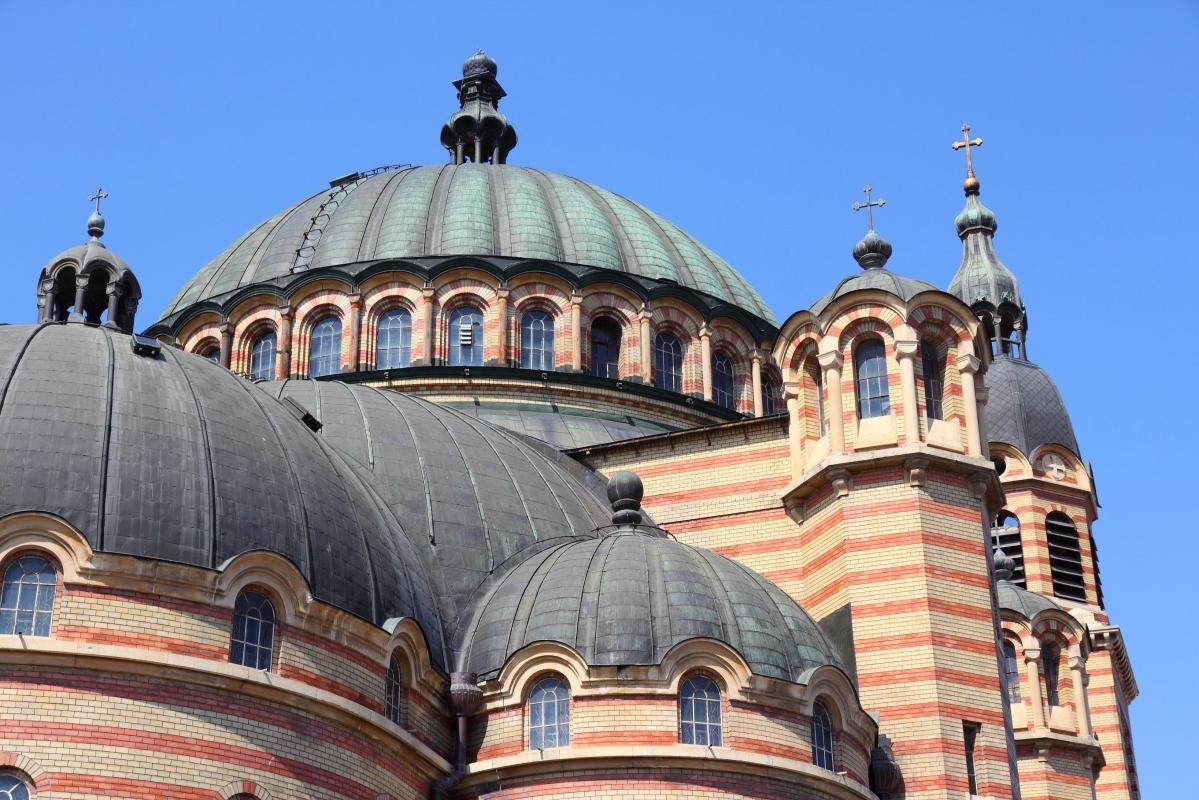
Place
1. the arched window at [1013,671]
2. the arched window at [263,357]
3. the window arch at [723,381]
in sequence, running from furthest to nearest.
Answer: the arched window at [1013,671], the window arch at [723,381], the arched window at [263,357]

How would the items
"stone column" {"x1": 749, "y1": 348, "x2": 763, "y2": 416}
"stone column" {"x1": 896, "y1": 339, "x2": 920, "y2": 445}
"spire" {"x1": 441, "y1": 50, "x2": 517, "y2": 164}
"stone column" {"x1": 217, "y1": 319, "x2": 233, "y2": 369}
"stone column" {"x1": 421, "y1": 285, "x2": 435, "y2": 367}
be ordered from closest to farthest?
"stone column" {"x1": 896, "y1": 339, "x2": 920, "y2": 445} < "stone column" {"x1": 421, "y1": 285, "x2": 435, "y2": 367} < "stone column" {"x1": 217, "y1": 319, "x2": 233, "y2": 369} < "stone column" {"x1": 749, "y1": 348, "x2": 763, "y2": 416} < "spire" {"x1": 441, "y1": 50, "x2": 517, "y2": 164}

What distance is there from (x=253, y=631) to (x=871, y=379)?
13926 mm

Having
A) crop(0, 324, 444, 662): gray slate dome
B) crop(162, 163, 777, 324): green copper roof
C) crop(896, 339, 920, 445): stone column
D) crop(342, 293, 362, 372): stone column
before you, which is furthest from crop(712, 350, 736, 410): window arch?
crop(0, 324, 444, 662): gray slate dome

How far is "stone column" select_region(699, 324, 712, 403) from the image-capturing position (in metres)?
45.7

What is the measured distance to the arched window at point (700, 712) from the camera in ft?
93.4

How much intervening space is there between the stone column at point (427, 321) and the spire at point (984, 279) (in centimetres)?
2075

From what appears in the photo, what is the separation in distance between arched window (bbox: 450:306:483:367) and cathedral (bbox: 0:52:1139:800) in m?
0.13

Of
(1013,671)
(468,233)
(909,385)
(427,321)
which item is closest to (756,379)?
(468,233)

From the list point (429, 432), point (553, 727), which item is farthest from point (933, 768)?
point (429, 432)

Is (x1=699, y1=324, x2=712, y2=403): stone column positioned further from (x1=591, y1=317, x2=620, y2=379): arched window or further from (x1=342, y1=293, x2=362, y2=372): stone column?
(x1=342, y1=293, x2=362, y2=372): stone column

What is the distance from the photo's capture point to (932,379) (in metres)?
36.6

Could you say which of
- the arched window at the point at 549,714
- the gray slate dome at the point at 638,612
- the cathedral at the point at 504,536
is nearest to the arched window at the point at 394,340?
the cathedral at the point at 504,536

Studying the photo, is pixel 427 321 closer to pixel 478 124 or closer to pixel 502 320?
pixel 502 320

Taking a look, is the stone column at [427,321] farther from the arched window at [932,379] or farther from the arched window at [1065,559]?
the arched window at [1065,559]
